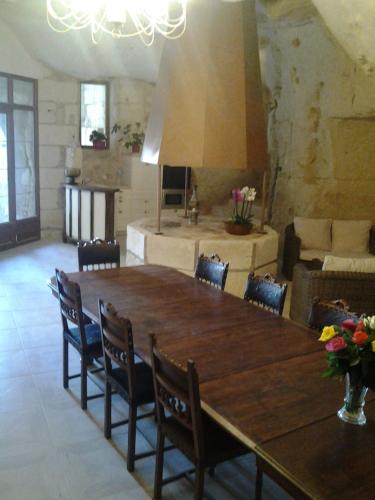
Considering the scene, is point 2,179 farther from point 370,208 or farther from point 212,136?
point 370,208

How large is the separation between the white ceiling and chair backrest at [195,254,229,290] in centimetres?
484

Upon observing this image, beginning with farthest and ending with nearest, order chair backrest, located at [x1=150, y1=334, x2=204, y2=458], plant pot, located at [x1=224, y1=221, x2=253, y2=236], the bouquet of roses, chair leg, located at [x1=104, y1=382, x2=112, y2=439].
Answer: plant pot, located at [x1=224, y1=221, x2=253, y2=236] < chair leg, located at [x1=104, y1=382, x2=112, y2=439] < chair backrest, located at [x1=150, y1=334, x2=204, y2=458] < the bouquet of roses

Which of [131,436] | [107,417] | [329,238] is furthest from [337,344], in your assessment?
[329,238]

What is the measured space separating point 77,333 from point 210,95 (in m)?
2.88

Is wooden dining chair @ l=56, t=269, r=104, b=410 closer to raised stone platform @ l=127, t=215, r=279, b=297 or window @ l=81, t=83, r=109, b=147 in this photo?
raised stone platform @ l=127, t=215, r=279, b=297

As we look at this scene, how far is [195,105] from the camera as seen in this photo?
4793 millimetres

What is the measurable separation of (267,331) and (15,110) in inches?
242

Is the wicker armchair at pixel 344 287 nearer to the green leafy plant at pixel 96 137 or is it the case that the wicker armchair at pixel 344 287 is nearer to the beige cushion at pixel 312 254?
the beige cushion at pixel 312 254

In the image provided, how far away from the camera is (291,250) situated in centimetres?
588

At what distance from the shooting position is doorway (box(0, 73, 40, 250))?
22.8 feet

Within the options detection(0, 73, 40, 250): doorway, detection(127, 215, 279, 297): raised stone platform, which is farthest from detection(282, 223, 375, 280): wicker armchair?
detection(0, 73, 40, 250): doorway

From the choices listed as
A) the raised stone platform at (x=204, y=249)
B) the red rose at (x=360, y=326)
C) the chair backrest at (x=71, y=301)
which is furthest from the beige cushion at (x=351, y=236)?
the red rose at (x=360, y=326)

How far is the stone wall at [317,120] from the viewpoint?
590 centimetres

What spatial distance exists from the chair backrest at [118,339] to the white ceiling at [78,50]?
18.5 feet
